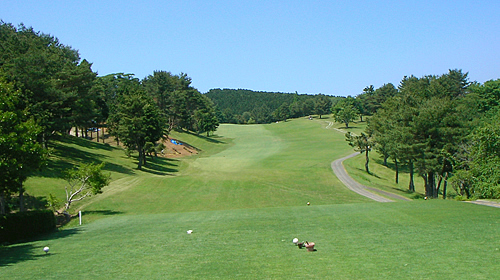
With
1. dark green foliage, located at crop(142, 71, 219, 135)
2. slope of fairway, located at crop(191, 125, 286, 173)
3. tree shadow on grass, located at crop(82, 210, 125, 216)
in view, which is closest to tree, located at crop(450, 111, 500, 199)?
tree shadow on grass, located at crop(82, 210, 125, 216)

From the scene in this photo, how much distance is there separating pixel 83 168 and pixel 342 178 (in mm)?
36400

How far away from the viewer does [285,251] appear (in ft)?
41.3

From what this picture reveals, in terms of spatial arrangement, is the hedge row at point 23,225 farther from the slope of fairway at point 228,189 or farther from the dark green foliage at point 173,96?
the dark green foliage at point 173,96

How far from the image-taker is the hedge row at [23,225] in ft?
63.5

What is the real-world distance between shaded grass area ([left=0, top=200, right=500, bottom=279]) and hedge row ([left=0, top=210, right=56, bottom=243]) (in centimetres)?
179

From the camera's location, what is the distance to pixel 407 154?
46.7 m

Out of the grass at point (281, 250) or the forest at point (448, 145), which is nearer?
the grass at point (281, 250)

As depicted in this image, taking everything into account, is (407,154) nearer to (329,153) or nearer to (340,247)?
(340,247)

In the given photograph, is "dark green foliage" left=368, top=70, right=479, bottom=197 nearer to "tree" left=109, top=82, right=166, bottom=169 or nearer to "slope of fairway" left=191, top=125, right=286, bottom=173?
"slope of fairway" left=191, top=125, right=286, bottom=173

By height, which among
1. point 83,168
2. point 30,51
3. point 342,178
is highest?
point 30,51

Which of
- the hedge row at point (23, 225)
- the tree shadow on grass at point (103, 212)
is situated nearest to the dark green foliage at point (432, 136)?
the tree shadow on grass at point (103, 212)

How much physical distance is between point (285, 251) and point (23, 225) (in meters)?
14.5

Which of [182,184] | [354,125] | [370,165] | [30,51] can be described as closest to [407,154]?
[182,184]

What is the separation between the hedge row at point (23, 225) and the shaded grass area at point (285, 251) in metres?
1.79
